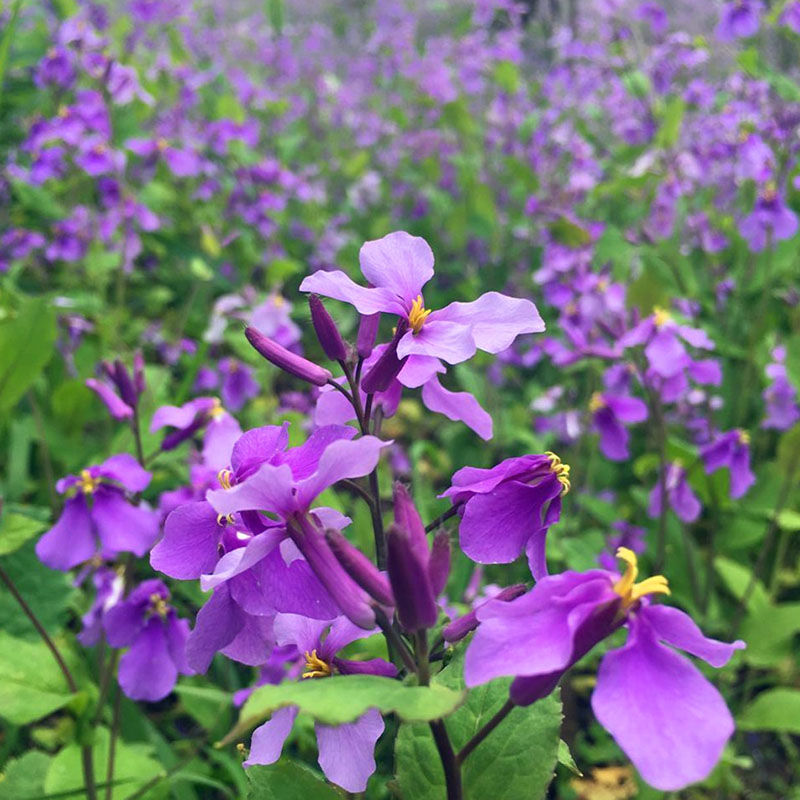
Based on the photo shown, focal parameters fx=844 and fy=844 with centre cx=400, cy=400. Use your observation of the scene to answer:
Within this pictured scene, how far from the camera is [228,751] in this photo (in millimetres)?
1880

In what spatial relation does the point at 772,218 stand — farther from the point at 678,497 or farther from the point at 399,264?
the point at 399,264

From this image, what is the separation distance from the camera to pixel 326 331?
35.4 inches

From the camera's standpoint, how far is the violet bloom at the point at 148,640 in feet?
4.68

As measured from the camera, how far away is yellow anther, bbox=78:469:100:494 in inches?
59.4

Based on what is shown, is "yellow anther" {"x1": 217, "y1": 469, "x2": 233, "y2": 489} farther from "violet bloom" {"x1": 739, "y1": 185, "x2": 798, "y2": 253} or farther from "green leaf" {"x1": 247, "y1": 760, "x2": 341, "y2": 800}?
"violet bloom" {"x1": 739, "y1": 185, "x2": 798, "y2": 253}

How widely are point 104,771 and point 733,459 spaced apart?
1.62m

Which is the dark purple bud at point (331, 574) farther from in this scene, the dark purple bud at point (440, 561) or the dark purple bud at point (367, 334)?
the dark purple bud at point (367, 334)

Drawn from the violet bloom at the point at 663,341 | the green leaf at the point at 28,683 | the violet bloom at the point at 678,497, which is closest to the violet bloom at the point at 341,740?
the green leaf at the point at 28,683

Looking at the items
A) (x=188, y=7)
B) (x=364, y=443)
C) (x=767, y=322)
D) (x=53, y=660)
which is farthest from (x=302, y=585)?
(x=188, y=7)

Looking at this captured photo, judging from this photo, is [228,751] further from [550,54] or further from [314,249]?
[550,54]

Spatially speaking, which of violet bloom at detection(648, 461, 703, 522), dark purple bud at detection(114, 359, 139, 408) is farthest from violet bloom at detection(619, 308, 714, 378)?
dark purple bud at detection(114, 359, 139, 408)

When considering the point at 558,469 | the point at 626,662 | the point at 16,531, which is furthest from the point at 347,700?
the point at 16,531

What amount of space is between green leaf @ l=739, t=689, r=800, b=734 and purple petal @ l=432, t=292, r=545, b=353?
5.09ft

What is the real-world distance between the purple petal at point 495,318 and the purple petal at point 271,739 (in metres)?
0.41
